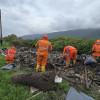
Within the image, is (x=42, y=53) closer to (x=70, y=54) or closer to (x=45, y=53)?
(x=45, y=53)

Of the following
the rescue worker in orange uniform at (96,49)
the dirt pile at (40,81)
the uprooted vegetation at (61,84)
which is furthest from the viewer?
the rescue worker in orange uniform at (96,49)

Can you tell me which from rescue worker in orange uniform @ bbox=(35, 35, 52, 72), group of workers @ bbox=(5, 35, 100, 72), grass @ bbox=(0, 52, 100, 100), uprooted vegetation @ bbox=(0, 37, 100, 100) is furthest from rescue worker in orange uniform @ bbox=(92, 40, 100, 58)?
grass @ bbox=(0, 52, 100, 100)

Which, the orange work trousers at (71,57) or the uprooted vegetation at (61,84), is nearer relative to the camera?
the uprooted vegetation at (61,84)

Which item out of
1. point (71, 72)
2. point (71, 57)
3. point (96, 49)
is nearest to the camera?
point (71, 72)

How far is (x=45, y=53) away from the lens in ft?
53.7

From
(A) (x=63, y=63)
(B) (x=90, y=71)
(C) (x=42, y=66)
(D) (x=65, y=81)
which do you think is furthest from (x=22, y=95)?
(A) (x=63, y=63)

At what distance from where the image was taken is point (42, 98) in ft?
39.4

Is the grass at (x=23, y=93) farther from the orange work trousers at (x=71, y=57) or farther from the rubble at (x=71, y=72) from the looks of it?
the orange work trousers at (x=71, y=57)

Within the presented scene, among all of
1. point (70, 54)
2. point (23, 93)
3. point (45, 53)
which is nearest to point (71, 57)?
point (70, 54)

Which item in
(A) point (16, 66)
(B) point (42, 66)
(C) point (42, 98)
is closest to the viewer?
(C) point (42, 98)

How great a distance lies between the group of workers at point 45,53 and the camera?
643 inches

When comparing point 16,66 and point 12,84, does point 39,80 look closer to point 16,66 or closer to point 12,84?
point 12,84

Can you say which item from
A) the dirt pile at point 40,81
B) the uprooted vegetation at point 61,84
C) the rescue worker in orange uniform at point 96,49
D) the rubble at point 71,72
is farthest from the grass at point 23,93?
the rescue worker in orange uniform at point 96,49

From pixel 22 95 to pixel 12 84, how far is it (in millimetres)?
1547
